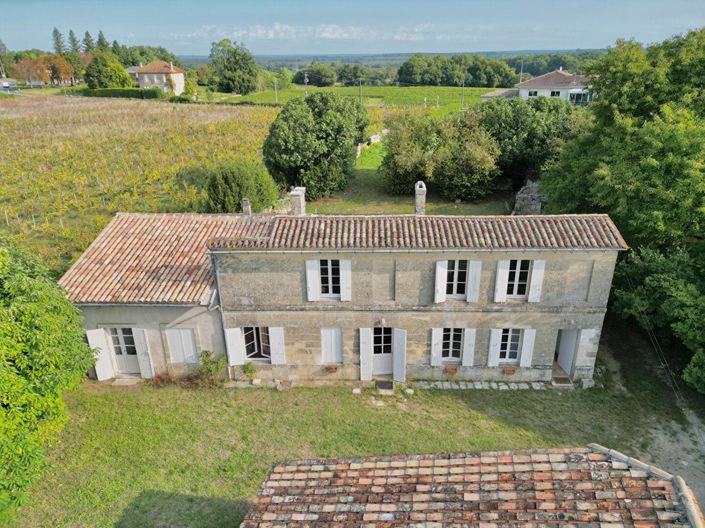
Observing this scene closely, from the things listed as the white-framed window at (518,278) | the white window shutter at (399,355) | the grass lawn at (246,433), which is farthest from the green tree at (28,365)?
the white-framed window at (518,278)

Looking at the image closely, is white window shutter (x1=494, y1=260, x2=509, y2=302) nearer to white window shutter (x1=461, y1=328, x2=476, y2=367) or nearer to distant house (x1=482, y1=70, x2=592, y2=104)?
white window shutter (x1=461, y1=328, x2=476, y2=367)

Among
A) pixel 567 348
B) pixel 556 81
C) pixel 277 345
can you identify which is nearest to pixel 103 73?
pixel 556 81

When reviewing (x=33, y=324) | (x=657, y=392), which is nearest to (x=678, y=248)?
(x=657, y=392)

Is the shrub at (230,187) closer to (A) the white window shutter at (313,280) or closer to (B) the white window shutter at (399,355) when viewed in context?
(A) the white window shutter at (313,280)

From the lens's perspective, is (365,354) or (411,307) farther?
(365,354)

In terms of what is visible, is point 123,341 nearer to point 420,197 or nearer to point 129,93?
point 420,197
